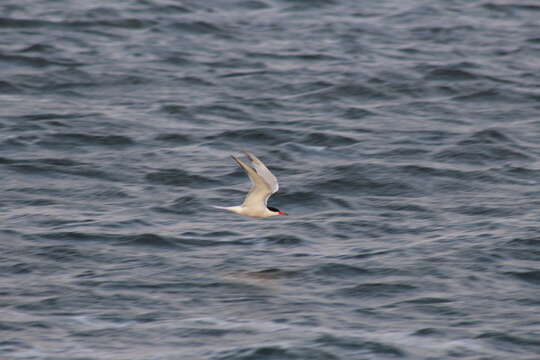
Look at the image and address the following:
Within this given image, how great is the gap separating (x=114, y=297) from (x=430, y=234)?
4576 mm

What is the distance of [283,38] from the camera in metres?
27.4

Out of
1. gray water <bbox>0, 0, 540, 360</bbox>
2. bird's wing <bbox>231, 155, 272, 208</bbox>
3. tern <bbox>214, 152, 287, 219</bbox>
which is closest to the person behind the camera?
gray water <bbox>0, 0, 540, 360</bbox>

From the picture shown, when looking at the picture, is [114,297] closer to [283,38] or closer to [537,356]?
[537,356]

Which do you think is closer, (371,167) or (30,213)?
(30,213)

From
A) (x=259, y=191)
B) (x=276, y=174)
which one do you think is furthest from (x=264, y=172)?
(x=276, y=174)

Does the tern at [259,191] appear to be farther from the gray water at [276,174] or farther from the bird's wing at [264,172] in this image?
the gray water at [276,174]

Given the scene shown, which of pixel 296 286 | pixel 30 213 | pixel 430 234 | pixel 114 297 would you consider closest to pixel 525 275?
pixel 430 234

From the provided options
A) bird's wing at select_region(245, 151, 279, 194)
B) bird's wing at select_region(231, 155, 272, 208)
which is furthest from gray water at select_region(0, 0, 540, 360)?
bird's wing at select_region(245, 151, 279, 194)

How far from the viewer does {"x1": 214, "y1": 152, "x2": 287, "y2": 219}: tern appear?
1338 centimetres

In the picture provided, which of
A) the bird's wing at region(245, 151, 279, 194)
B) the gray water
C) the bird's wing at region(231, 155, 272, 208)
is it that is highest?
the bird's wing at region(245, 151, 279, 194)

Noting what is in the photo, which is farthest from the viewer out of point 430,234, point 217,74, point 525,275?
point 217,74

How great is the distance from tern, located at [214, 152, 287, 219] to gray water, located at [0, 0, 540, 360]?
78 cm

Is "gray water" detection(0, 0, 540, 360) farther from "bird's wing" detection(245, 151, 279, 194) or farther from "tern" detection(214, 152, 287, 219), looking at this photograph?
"bird's wing" detection(245, 151, 279, 194)

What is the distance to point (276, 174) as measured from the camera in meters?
18.5
